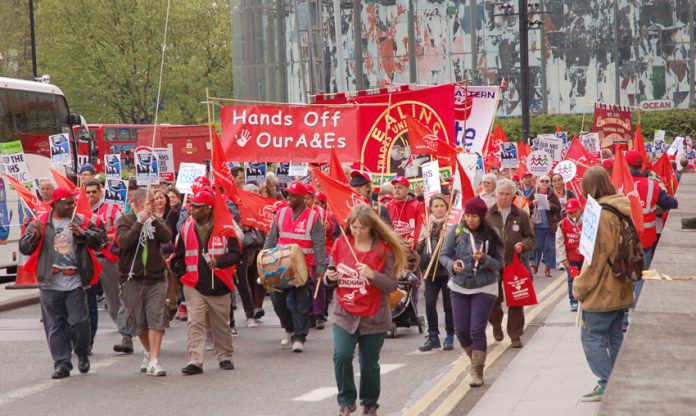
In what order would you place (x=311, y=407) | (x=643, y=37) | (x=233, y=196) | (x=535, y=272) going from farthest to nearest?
(x=643, y=37) < (x=535, y=272) < (x=233, y=196) < (x=311, y=407)

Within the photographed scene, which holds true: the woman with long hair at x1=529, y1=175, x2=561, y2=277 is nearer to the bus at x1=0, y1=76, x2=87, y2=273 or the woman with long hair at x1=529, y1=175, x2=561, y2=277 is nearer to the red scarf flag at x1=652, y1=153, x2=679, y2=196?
the red scarf flag at x1=652, y1=153, x2=679, y2=196

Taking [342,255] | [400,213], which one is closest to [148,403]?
[342,255]

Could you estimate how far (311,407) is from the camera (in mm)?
9898

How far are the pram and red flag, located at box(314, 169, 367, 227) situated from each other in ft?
8.57

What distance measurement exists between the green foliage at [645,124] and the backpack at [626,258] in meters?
40.5

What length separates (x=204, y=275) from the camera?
1182 centimetres

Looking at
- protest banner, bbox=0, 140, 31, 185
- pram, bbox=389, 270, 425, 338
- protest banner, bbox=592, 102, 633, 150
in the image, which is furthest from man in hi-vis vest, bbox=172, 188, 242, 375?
protest banner, bbox=592, 102, 633, 150

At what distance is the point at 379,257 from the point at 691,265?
96.4 inches

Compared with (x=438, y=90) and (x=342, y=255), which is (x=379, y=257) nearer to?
(x=342, y=255)

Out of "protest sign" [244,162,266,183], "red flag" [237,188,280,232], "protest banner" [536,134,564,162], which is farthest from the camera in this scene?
"protest banner" [536,134,564,162]

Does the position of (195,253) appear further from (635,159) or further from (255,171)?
(255,171)

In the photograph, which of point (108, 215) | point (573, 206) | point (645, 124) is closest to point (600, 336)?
point (573, 206)

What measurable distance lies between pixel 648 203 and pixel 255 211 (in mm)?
5093

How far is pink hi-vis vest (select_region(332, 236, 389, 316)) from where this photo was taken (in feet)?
29.1
